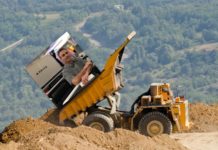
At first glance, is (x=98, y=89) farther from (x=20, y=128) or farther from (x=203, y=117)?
(x=203, y=117)

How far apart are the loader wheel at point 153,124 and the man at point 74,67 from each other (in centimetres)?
237

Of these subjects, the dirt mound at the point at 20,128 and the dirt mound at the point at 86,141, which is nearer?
the dirt mound at the point at 86,141

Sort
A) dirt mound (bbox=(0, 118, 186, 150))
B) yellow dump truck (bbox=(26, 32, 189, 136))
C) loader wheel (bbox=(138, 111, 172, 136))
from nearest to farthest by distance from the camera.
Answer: dirt mound (bbox=(0, 118, 186, 150))
loader wheel (bbox=(138, 111, 172, 136))
yellow dump truck (bbox=(26, 32, 189, 136))

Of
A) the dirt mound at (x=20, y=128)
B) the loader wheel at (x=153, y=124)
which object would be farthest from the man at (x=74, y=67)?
the loader wheel at (x=153, y=124)

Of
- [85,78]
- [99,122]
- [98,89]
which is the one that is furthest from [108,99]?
[85,78]

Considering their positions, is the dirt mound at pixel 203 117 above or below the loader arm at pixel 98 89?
below

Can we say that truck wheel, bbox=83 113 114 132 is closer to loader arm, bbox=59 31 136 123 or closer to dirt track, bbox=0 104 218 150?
loader arm, bbox=59 31 136 123

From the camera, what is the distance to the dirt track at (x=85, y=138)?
24.4 m

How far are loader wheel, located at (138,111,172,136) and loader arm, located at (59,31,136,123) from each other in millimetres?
1410

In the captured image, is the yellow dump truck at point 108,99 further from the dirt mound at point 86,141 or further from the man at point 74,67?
the dirt mound at point 86,141

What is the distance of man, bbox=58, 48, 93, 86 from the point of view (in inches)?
1267

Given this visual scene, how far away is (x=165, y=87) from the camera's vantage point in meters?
32.2

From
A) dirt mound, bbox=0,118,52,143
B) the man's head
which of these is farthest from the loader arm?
the man's head

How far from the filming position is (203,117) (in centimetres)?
3438
